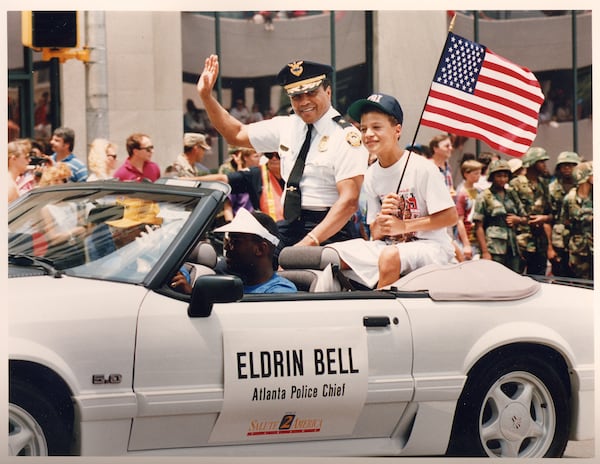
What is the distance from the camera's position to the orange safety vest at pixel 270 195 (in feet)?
22.6

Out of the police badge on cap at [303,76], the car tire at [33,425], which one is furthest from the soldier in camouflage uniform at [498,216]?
the car tire at [33,425]

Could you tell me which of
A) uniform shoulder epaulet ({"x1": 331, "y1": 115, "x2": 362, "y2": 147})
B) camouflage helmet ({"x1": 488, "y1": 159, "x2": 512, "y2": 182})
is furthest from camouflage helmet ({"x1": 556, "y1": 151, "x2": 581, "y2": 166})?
uniform shoulder epaulet ({"x1": 331, "y1": 115, "x2": 362, "y2": 147})

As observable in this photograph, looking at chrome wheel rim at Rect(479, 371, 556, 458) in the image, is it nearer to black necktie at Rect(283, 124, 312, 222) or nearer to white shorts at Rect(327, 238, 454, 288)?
white shorts at Rect(327, 238, 454, 288)

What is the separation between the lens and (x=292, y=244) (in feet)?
21.9

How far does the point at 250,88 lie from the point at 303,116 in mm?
824

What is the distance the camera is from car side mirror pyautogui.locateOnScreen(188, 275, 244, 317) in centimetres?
529

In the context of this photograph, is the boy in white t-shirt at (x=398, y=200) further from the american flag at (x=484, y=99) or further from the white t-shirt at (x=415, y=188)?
the american flag at (x=484, y=99)

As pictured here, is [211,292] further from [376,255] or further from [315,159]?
[315,159]

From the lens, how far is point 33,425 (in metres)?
5.20

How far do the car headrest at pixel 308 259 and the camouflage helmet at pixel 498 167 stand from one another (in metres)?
2.29

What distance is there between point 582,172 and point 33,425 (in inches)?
191

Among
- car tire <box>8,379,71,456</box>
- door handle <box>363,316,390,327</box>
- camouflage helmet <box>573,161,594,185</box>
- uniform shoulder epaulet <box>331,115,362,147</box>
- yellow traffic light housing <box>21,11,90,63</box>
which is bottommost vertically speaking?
car tire <box>8,379,71,456</box>

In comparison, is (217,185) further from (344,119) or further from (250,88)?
(250,88)

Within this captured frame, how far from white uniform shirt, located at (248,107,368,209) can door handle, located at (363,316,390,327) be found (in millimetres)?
1135
